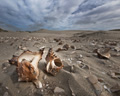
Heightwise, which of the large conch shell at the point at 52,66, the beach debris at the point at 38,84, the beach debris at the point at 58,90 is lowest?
the beach debris at the point at 58,90

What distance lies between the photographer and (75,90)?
117 centimetres

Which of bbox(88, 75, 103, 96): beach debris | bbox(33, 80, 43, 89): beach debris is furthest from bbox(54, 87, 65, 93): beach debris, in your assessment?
bbox(88, 75, 103, 96): beach debris

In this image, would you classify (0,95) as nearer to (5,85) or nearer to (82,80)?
(5,85)

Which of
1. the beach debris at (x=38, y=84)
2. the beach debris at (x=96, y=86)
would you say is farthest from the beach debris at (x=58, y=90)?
the beach debris at (x=96, y=86)

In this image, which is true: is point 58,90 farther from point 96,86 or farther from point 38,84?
point 96,86

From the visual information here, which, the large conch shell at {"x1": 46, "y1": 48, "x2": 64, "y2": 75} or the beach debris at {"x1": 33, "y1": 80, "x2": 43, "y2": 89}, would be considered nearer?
the beach debris at {"x1": 33, "y1": 80, "x2": 43, "y2": 89}

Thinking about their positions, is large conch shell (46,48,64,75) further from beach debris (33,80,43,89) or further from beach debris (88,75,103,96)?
beach debris (88,75,103,96)

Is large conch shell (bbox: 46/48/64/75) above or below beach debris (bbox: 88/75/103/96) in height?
above

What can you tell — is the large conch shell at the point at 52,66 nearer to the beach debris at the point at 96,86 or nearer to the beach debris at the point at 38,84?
the beach debris at the point at 38,84

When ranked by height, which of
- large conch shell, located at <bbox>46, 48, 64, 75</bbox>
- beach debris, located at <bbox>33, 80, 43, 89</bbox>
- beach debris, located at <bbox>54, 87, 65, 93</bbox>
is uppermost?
large conch shell, located at <bbox>46, 48, 64, 75</bbox>

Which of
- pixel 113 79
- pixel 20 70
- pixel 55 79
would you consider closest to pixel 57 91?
pixel 55 79

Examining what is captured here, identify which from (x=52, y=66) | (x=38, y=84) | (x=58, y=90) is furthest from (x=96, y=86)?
(x=38, y=84)

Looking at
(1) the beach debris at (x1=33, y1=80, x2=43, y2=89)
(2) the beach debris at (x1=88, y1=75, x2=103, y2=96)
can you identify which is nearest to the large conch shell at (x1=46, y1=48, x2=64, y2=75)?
(1) the beach debris at (x1=33, y1=80, x2=43, y2=89)

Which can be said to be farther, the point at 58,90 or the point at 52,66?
the point at 52,66
